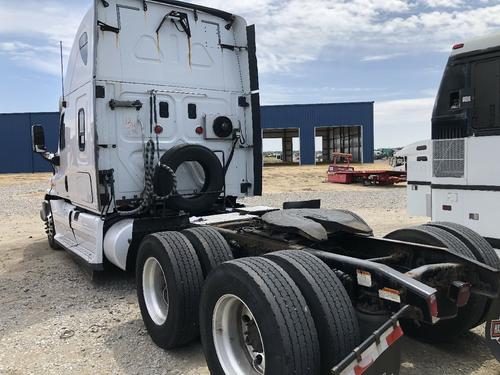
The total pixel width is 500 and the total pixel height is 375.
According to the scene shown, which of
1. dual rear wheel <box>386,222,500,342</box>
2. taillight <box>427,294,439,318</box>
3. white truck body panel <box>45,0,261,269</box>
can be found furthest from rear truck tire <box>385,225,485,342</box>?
white truck body panel <box>45,0,261,269</box>

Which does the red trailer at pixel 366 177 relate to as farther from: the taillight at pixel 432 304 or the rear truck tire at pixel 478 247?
the taillight at pixel 432 304

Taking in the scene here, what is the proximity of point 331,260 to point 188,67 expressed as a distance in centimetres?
394

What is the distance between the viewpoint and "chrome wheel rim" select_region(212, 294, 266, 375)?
3062 millimetres

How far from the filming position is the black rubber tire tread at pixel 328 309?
8.63 feet

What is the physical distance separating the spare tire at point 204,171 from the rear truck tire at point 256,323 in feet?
8.83

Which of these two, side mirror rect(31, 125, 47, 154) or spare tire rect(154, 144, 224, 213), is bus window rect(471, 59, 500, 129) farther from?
side mirror rect(31, 125, 47, 154)

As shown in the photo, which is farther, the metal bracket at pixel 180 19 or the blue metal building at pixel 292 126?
the blue metal building at pixel 292 126

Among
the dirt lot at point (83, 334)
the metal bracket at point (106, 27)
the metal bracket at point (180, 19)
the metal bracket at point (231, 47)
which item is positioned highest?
the metal bracket at point (180, 19)

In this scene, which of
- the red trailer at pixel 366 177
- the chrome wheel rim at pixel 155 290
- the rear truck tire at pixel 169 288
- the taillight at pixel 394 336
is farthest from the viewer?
the red trailer at pixel 366 177

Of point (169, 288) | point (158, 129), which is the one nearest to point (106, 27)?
point (158, 129)

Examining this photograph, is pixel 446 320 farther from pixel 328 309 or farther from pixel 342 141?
pixel 342 141

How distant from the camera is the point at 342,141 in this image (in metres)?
48.3

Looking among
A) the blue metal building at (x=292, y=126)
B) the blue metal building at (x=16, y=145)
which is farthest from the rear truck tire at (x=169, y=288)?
the blue metal building at (x=16, y=145)

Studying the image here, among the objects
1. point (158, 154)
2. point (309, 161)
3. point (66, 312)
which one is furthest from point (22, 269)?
point (309, 161)
